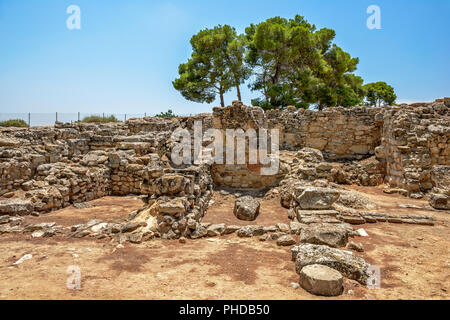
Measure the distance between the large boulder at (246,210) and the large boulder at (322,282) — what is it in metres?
3.18

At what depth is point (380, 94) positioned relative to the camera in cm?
3169

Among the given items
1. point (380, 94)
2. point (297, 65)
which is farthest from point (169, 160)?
point (380, 94)

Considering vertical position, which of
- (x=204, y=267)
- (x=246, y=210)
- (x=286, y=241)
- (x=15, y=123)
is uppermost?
(x=15, y=123)

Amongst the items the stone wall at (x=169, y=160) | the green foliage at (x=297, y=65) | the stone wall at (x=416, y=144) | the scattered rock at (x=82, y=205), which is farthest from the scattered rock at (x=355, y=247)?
the green foliage at (x=297, y=65)

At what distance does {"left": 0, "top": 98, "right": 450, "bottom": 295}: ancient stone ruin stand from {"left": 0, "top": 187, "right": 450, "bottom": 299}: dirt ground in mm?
326

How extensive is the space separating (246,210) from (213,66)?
19244 mm

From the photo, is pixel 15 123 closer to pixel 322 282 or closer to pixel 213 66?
pixel 213 66

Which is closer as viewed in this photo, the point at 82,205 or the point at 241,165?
the point at 82,205

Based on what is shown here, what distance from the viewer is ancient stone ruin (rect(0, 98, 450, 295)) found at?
5.43 meters

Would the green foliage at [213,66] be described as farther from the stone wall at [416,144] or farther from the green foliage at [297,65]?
the stone wall at [416,144]

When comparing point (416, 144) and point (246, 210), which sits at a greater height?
point (416, 144)

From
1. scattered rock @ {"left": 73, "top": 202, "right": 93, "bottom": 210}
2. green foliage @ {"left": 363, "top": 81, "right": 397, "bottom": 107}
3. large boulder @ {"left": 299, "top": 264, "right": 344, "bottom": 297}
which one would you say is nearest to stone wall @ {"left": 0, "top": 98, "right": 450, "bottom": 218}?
scattered rock @ {"left": 73, "top": 202, "right": 93, "bottom": 210}

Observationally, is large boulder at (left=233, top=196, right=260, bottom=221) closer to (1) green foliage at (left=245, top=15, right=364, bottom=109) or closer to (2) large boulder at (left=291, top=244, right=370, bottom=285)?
(2) large boulder at (left=291, top=244, right=370, bottom=285)

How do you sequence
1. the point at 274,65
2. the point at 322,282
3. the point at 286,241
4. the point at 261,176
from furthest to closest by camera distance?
the point at 274,65, the point at 261,176, the point at 286,241, the point at 322,282
